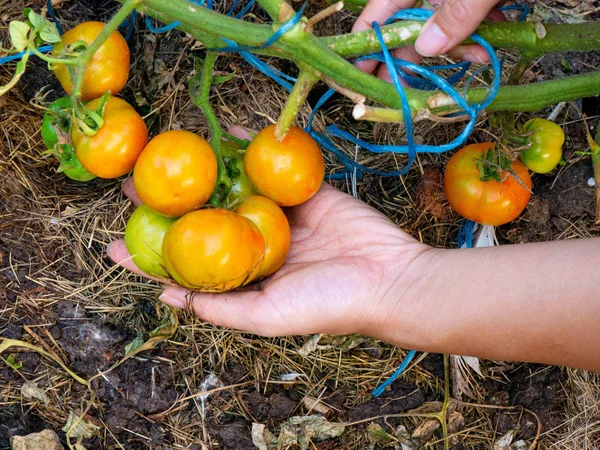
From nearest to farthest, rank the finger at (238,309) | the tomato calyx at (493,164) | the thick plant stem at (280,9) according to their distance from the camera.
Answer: the thick plant stem at (280,9), the finger at (238,309), the tomato calyx at (493,164)

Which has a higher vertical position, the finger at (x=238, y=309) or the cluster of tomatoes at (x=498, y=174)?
the cluster of tomatoes at (x=498, y=174)

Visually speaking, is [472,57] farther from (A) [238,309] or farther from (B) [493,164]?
(A) [238,309]

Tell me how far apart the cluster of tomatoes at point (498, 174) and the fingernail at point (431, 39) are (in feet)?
2.00

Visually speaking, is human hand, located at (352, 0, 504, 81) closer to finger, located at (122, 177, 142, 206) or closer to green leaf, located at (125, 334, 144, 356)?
finger, located at (122, 177, 142, 206)

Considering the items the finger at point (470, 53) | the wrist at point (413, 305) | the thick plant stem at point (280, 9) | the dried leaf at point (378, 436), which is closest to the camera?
the thick plant stem at point (280, 9)

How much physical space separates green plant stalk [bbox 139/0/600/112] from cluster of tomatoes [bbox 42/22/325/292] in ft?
0.98

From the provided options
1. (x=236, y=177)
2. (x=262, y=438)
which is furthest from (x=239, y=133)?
(x=262, y=438)

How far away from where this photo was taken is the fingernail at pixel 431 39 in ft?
5.74

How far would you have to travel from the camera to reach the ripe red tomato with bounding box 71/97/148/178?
1854 mm

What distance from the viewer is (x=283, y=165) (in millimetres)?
1870

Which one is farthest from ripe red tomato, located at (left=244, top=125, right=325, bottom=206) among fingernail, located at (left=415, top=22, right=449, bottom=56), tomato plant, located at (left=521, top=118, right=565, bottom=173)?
tomato plant, located at (left=521, top=118, right=565, bottom=173)

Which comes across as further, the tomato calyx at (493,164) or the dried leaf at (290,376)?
the dried leaf at (290,376)

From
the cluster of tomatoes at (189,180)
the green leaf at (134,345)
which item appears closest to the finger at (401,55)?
the cluster of tomatoes at (189,180)

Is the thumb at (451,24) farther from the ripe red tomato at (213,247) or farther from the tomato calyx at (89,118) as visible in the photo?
the tomato calyx at (89,118)
